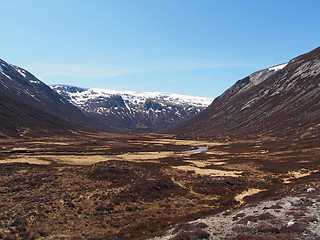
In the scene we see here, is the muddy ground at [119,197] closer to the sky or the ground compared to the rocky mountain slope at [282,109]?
closer to the ground

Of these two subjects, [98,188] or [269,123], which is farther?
[269,123]

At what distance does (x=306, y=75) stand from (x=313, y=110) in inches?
2104

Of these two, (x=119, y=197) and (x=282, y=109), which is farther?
(x=282, y=109)

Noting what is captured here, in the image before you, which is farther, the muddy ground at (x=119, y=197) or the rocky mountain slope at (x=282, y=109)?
the rocky mountain slope at (x=282, y=109)

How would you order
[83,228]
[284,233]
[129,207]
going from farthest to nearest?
[129,207], [83,228], [284,233]

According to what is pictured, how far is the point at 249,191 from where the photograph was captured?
34906 millimetres

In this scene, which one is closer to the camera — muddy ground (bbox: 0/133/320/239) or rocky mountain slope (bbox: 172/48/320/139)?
muddy ground (bbox: 0/133/320/239)

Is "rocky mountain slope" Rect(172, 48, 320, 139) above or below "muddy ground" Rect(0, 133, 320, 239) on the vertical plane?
above

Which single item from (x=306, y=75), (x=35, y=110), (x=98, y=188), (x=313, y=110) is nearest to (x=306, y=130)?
(x=313, y=110)

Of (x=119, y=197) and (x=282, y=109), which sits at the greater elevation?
(x=282, y=109)

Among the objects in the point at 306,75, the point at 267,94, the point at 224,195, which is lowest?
the point at 224,195

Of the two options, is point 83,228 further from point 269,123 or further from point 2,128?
point 2,128

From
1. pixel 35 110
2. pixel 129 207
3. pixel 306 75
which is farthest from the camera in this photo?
pixel 35 110

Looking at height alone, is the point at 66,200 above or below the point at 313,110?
below
